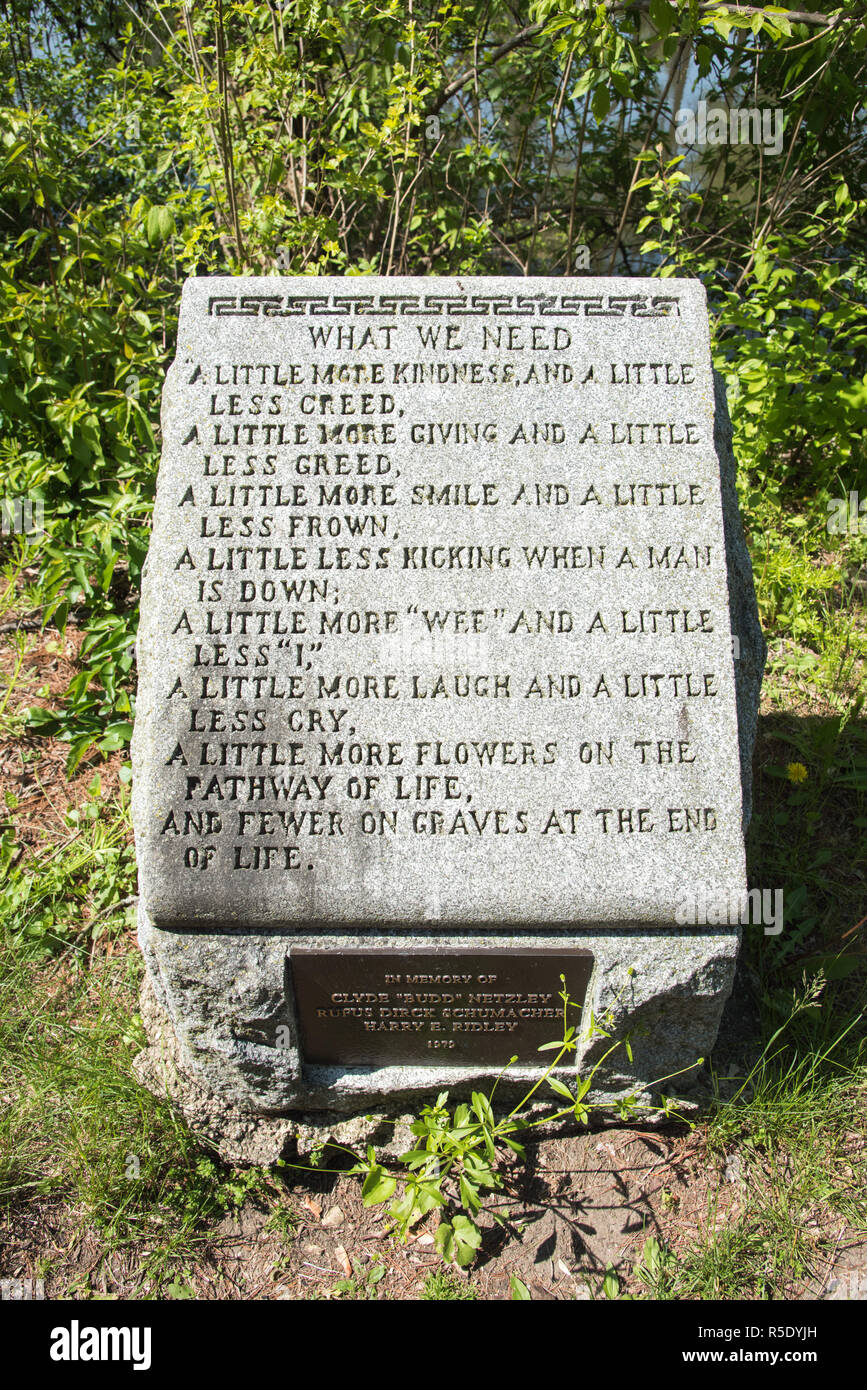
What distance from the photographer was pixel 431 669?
81.2 inches

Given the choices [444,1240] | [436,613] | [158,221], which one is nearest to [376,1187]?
[444,1240]

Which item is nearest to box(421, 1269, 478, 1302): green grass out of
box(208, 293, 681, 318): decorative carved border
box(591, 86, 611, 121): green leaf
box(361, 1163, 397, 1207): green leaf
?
box(361, 1163, 397, 1207): green leaf

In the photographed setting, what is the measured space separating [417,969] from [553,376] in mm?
1470

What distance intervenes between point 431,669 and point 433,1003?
31.4 inches

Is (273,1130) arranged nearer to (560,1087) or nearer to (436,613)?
(560,1087)

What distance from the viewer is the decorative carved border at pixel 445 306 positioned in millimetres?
2211

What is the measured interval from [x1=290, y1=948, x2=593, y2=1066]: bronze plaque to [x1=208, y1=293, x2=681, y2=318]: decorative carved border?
61.3 inches

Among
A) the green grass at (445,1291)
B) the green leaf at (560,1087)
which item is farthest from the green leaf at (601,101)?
the green grass at (445,1291)

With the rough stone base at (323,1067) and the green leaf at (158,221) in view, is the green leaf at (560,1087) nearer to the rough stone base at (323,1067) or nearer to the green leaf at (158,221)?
the rough stone base at (323,1067)

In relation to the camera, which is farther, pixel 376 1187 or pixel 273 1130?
pixel 273 1130

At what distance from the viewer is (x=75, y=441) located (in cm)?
342

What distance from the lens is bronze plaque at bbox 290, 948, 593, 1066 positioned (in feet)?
6.75

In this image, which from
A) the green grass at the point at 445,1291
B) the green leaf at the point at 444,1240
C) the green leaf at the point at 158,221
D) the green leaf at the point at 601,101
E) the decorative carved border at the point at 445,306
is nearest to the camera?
the green leaf at the point at 444,1240

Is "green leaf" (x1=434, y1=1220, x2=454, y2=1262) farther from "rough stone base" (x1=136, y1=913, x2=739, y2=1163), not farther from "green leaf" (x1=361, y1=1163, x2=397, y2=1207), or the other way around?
"rough stone base" (x1=136, y1=913, x2=739, y2=1163)
